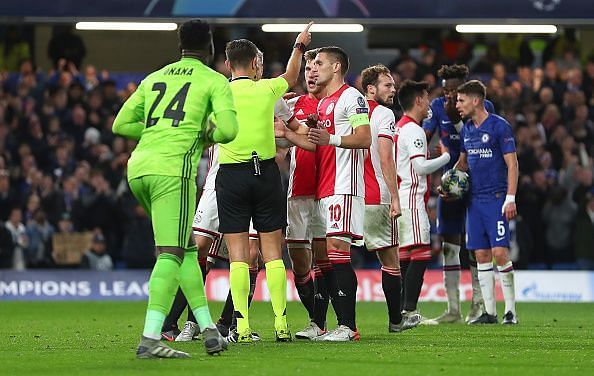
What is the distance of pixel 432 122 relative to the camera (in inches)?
576

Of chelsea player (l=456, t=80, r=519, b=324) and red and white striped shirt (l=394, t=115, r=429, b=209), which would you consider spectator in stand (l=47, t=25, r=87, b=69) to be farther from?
chelsea player (l=456, t=80, r=519, b=324)

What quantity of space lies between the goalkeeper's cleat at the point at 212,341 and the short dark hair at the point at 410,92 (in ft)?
17.5

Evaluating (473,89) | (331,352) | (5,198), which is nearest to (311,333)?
(331,352)

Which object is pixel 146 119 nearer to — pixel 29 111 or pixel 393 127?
pixel 393 127

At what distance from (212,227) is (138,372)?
3598mm

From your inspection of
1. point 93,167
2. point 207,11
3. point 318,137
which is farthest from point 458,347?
point 93,167

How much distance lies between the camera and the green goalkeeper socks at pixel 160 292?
8719 mm

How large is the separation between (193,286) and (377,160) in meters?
3.71

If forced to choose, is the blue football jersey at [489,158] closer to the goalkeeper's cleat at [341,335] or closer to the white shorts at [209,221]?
the white shorts at [209,221]

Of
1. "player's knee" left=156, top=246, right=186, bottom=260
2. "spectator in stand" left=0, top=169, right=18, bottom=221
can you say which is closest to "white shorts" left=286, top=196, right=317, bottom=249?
"player's knee" left=156, top=246, right=186, bottom=260

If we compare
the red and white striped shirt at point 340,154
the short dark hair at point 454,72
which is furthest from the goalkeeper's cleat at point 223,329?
the short dark hair at point 454,72

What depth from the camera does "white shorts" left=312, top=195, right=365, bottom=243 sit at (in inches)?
425

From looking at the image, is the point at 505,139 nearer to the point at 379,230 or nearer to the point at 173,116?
the point at 379,230

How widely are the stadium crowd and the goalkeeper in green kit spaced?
526 inches
